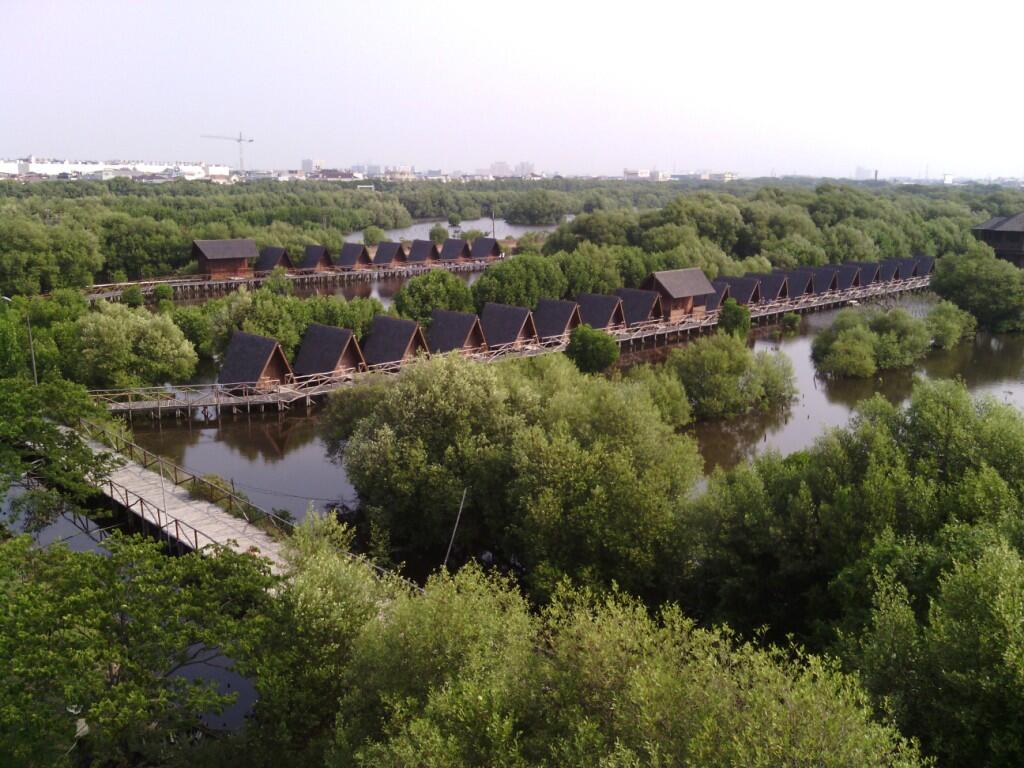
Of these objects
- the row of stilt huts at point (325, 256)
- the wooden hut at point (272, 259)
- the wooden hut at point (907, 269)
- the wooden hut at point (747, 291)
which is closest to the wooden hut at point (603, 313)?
the wooden hut at point (747, 291)

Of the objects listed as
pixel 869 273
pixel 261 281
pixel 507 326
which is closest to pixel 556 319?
pixel 507 326

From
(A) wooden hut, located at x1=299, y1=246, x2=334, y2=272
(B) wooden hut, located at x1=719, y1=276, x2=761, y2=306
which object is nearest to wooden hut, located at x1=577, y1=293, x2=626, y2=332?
(B) wooden hut, located at x1=719, y1=276, x2=761, y2=306

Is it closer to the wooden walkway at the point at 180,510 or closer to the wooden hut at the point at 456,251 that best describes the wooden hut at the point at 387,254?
the wooden hut at the point at 456,251

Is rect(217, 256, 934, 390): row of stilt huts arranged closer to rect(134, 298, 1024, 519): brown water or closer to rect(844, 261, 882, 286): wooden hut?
rect(134, 298, 1024, 519): brown water

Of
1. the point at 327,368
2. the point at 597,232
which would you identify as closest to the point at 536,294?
the point at 327,368

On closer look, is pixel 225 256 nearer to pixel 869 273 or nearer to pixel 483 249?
pixel 483 249

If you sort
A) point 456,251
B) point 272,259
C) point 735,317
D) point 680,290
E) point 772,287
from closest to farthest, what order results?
point 735,317, point 680,290, point 772,287, point 272,259, point 456,251
